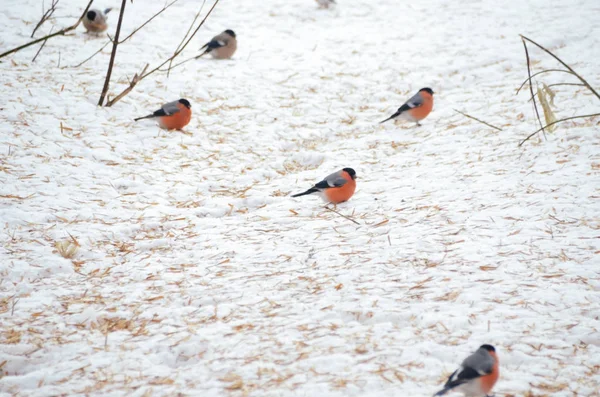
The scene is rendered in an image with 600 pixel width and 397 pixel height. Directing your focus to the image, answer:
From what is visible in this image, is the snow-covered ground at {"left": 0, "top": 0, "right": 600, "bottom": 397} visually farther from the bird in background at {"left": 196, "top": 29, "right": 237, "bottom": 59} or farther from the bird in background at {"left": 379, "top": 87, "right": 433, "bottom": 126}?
the bird in background at {"left": 379, "top": 87, "right": 433, "bottom": 126}

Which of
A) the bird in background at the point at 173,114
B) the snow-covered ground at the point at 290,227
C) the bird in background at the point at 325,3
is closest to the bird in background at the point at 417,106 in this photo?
the snow-covered ground at the point at 290,227

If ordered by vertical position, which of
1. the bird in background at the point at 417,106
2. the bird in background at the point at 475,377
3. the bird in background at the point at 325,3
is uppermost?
the bird in background at the point at 475,377

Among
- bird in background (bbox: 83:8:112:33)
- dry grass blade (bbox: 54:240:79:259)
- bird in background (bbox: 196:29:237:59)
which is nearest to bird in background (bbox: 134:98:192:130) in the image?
bird in background (bbox: 196:29:237:59)

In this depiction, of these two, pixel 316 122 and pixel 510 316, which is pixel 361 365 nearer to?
pixel 510 316

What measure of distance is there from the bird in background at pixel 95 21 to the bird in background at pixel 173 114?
3.53 meters

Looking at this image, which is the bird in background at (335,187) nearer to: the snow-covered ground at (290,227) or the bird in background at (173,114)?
the snow-covered ground at (290,227)

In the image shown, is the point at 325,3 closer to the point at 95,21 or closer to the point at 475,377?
the point at 95,21

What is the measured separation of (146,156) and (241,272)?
3.05 meters

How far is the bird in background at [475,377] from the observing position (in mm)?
2977

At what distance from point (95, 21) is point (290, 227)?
692 centimetres

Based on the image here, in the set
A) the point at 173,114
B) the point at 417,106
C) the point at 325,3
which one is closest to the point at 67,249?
the point at 173,114

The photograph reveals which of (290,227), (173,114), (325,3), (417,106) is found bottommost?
(290,227)

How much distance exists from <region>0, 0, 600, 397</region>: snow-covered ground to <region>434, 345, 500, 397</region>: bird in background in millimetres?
191

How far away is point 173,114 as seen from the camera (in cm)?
757
